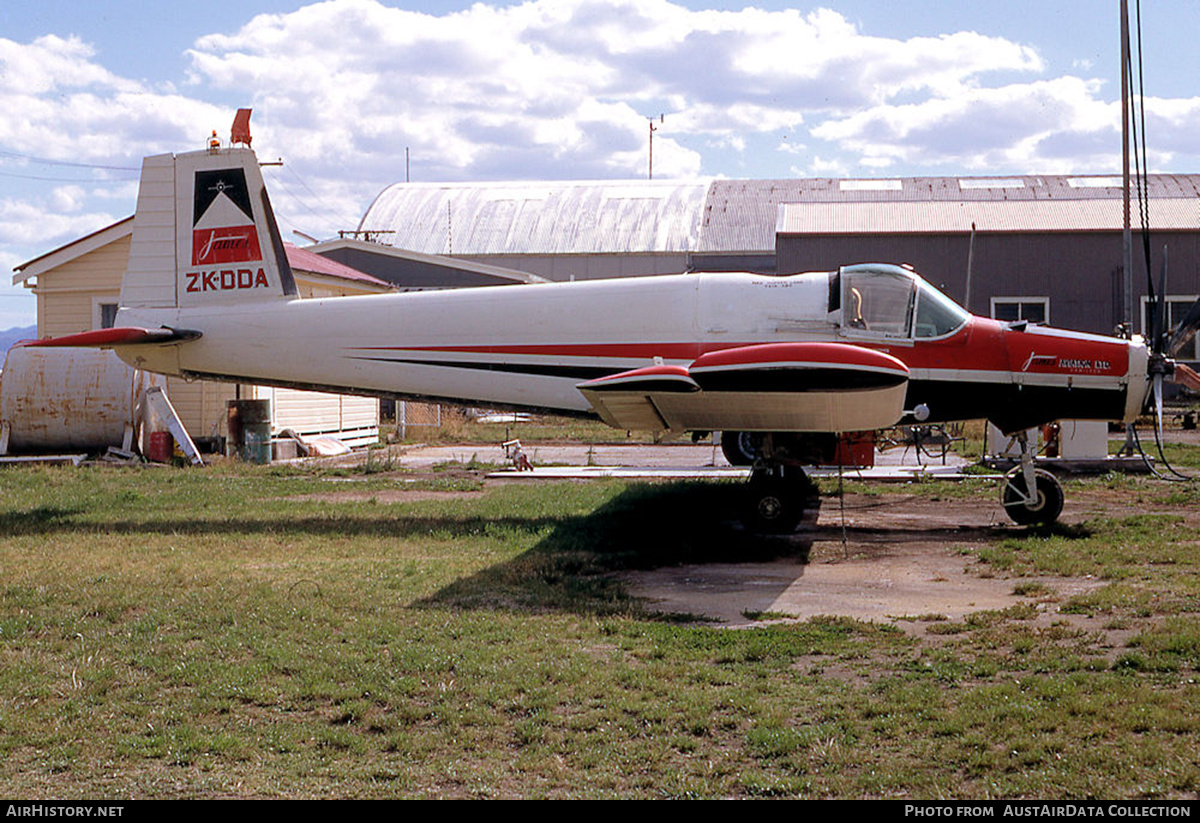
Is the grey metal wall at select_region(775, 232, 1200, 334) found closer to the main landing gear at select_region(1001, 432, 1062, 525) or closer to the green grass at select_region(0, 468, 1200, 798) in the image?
the main landing gear at select_region(1001, 432, 1062, 525)

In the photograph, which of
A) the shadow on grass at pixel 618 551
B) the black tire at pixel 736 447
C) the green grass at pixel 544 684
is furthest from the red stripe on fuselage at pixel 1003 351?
the black tire at pixel 736 447

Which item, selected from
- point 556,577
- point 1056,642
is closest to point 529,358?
point 556,577

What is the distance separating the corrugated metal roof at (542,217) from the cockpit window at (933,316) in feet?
100

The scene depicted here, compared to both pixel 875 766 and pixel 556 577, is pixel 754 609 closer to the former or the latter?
pixel 556 577

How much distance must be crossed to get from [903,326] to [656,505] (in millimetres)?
3468

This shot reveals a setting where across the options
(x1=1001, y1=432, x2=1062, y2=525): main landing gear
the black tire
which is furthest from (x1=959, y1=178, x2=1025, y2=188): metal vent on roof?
(x1=1001, y1=432, x2=1062, y2=525): main landing gear

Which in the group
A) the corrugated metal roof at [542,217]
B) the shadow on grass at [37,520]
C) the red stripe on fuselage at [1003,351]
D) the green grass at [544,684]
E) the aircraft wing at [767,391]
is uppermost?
the corrugated metal roof at [542,217]

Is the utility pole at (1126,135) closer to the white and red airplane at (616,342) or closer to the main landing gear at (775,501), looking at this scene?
the white and red airplane at (616,342)

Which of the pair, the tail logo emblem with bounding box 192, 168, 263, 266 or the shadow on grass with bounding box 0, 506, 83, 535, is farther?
the tail logo emblem with bounding box 192, 168, 263, 266

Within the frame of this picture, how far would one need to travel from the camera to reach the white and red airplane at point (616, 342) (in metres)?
10.2

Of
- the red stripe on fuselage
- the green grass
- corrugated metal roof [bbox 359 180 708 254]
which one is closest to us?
the green grass

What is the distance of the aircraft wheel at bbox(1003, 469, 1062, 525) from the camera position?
424 inches

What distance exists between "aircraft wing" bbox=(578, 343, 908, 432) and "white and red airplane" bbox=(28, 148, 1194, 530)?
3 centimetres

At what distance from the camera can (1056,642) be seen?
6.29m
